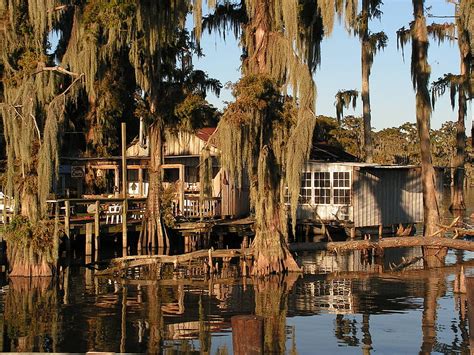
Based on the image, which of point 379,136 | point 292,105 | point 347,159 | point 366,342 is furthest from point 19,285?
point 379,136

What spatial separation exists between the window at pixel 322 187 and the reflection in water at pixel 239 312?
31.6ft

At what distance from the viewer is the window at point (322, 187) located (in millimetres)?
34312

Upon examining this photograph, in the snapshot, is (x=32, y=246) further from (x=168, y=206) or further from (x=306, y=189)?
(x=306, y=189)

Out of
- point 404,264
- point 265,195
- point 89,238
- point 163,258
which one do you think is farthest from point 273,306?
point 89,238

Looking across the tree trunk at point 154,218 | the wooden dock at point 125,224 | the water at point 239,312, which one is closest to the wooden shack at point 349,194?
the wooden dock at point 125,224

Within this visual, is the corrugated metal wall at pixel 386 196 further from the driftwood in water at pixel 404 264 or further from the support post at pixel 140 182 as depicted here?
the support post at pixel 140 182

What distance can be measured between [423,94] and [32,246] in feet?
53.9

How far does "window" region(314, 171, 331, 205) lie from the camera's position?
34312 mm

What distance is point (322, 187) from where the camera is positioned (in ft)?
113

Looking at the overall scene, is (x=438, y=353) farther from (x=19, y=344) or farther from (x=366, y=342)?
(x=19, y=344)

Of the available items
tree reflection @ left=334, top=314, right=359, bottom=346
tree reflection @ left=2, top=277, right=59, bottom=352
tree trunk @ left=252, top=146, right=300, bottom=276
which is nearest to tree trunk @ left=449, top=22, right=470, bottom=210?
tree trunk @ left=252, top=146, right=300, bottom=276

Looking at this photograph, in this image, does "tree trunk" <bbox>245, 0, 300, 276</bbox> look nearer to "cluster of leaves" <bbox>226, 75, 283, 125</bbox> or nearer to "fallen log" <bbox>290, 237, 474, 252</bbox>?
"cluster of leaves" <bbox>226, 75, 283, 125</bbox>

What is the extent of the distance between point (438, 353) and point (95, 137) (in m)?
26.8

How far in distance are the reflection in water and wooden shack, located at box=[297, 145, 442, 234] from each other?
894cm
